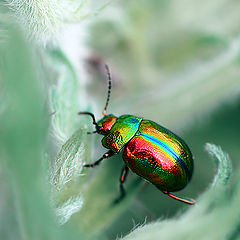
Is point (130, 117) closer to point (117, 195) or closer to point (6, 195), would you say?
point (117, 195)

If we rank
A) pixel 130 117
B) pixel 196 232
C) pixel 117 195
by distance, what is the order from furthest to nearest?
1. pixel 130 117
2. pixel 117 195
3. pixel 196 232

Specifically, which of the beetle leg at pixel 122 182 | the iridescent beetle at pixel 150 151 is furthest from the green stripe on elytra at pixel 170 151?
the beetle leg at pixel 122 182

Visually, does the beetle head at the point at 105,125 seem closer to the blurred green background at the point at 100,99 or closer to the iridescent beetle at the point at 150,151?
the iridescent beetle at the point at 150,151

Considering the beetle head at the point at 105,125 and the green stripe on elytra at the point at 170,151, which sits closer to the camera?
the green stripe on elytra at the point at 170,151

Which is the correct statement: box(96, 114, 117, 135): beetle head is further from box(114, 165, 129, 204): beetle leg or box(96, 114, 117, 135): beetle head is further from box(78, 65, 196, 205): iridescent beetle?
box(114, 165, 129, 204): beetle leg

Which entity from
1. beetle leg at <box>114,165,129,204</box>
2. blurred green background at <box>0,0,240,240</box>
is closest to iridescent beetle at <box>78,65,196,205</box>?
beetle leg at <box>114,165,129,204</box>

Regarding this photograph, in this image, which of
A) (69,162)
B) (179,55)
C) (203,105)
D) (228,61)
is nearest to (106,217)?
(69,162)

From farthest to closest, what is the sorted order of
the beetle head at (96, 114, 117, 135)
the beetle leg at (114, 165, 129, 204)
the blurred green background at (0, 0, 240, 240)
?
1. the beetle head at (96, 114, 117, 135)
2. the beetle leg at (114, 165, 129, 204)
3. the blurred green background at (0, 0, 240, 240)
